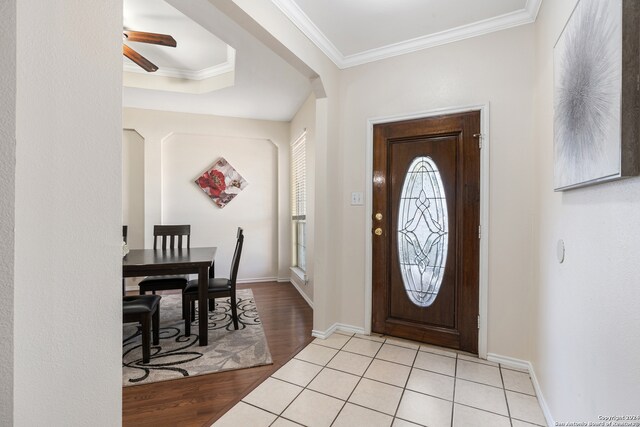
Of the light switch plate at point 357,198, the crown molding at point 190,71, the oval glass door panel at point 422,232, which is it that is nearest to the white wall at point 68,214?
the light switch plate at point 357,198

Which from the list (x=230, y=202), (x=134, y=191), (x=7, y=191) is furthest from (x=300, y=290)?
(x=7, y=191)

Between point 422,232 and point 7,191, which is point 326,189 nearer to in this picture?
point 422,232

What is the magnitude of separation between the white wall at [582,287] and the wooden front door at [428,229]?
45 cm

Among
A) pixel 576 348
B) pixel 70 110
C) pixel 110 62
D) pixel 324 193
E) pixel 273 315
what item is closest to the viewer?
pixel 70 110

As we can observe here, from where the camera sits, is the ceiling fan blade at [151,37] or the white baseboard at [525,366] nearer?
the white baseboard at [525,366]

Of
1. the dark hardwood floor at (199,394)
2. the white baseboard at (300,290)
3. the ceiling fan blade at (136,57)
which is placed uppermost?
the ceiling fan blade at (136,57)

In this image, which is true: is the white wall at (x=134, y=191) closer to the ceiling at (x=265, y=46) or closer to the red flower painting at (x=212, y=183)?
the ceiling at (x=265, y=46)

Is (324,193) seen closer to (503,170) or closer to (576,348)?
(503,170)

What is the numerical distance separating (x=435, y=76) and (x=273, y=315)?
9.23ft

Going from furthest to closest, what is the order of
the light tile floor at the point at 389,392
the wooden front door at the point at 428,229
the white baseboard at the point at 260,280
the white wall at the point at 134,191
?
the white baseboard at the point at 260,280, the white wall at the point at 134,191, the wooden front door at the point at 428,229, the light tile floor at the point at 389,392

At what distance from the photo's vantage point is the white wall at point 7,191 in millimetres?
785

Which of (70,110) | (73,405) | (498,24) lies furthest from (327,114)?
(73,405)

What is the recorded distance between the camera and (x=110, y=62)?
3.41ft

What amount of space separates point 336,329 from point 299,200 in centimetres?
208
